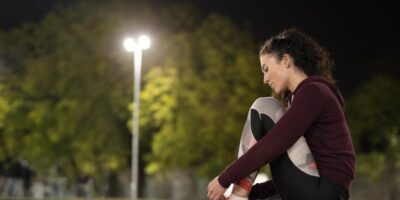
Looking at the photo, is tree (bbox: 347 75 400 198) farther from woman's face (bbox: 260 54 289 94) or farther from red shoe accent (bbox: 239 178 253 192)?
red shoe accent (bbox: 239 178 253 192)

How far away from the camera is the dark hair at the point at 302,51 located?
3859mm

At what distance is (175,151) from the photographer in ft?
93.0

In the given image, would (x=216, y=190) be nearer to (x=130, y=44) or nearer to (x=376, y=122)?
(x=376, y=122)

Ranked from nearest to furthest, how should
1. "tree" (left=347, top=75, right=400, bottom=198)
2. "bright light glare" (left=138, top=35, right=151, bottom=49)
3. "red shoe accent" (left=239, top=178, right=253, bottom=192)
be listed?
"red shoe accent" (left=239, top=178, right=253, bottom=192) < "tree" (left=347, top=75, right=400, bottom=198) < "bright light glare" (left=138, top=35, right=151, bottom=49)

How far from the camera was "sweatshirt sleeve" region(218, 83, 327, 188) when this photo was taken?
3537mm

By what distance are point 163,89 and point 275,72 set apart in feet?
86.9

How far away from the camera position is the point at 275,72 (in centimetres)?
388

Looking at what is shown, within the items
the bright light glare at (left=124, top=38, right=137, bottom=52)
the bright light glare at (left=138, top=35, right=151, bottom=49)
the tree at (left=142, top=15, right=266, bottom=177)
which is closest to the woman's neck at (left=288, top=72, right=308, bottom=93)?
the tree at (left=142, top=15, right=266, bottom=177)

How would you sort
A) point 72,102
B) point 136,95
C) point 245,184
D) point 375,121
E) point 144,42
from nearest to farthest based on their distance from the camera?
1. point 245,184
2. point 375,121
3. point 136,95
4. point 144,42
5. point 72,102

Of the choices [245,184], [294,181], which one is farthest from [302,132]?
[245,184]

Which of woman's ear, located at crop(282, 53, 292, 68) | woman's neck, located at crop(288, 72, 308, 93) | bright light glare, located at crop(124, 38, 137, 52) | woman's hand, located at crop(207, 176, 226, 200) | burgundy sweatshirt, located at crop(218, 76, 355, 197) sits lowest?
woman's hand, located at crop(207, 176, 226, 200)

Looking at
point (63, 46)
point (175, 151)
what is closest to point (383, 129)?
point (175, 151)

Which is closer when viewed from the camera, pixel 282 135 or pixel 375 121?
pixel 282 135

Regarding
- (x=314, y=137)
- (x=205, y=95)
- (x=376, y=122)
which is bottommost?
(x=314, y=137)
